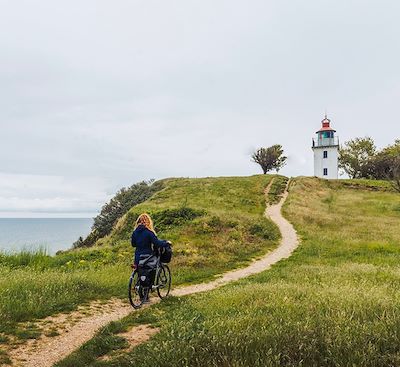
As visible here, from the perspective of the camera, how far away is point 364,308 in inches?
291

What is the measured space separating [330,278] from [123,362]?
29.2 feet

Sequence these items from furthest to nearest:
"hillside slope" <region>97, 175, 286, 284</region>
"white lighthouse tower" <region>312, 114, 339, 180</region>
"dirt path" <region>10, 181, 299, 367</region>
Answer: "white lighthouse tower" <region>312, 114, 339, 180</region> < "hillside slope" <region>97, 175, 286, 284</region> < "dirt path" <region>10, 181, 299, 367</region>

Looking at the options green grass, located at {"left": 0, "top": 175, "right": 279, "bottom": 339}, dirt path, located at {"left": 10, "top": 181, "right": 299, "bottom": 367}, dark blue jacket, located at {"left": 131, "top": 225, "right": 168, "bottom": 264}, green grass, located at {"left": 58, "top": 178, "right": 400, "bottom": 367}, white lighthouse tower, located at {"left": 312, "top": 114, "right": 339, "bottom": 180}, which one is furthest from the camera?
white lighthouse tower, located at {"left": 312, "top": 114, "right": 339, "bottom": 180}

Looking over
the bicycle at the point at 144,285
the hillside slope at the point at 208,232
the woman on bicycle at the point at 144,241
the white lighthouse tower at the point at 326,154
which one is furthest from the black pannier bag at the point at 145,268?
the white lighthouse tower at the point at 326,154

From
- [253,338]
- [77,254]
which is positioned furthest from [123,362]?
[77,254]

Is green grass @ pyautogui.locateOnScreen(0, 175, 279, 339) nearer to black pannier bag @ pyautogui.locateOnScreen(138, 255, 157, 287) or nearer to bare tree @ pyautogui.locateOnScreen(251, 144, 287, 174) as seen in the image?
black pannier bag @ pyautogui.locateOnScreen(138, 255, 157, 287)

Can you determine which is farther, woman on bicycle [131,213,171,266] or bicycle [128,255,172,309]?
woman on bicycle [131,213,171,266]

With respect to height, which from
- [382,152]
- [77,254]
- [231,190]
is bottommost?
[77,254]

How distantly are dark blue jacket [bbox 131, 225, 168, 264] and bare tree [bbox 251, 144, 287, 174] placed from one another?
230 ft

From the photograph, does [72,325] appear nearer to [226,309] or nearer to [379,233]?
[226,309]

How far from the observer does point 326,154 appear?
7588 cm

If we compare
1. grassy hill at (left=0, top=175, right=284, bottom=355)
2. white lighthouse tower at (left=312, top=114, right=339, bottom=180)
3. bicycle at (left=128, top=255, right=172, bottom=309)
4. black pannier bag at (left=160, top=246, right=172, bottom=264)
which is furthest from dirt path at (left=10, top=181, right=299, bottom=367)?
white lighthouse tower at (left=312, top=114, right=339, bottom=180)

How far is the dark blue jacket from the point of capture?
38.1 feet

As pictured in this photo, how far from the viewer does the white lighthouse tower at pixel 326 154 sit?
248ft
